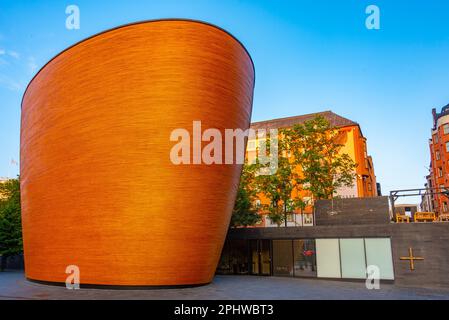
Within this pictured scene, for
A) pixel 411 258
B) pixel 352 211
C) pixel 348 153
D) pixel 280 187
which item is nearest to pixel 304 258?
pixel 352 211

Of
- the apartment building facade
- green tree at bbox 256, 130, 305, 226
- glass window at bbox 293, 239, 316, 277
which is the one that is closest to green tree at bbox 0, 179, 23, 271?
green tree at bbox 256, 130, 305, 226

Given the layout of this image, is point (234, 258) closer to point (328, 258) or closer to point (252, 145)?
point (328, 258)

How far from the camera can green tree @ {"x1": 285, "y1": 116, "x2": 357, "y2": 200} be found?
82.2 ft

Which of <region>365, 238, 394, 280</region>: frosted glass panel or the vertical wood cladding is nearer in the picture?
the vertical wood cladding

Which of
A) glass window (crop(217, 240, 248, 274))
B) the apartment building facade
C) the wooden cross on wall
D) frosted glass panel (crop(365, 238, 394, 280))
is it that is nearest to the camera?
the wooden cross on wall

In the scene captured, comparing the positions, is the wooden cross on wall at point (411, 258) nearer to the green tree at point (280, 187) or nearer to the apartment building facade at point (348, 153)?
the green tree at point (280, 187)

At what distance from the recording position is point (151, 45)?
14.0 metres

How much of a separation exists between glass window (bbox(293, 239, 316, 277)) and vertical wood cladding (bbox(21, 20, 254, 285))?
5817mm

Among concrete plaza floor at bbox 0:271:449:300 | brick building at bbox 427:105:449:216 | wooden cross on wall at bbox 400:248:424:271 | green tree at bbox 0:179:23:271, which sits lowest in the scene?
concrete plaza floor at bbox 0:271:449:300

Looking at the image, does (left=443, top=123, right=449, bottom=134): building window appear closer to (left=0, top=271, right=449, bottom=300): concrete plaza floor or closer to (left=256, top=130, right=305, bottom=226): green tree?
(left=256, top=130, right=305, bottom=226): green tree

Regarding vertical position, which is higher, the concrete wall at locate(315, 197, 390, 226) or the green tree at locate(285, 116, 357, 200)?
the green tree at locate(285, 116, 357, 200)

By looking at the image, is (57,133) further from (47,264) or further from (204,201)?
(204,201)

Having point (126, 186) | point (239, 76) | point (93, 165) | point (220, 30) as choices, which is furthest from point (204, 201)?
point (220, 30)

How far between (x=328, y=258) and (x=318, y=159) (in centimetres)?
880
